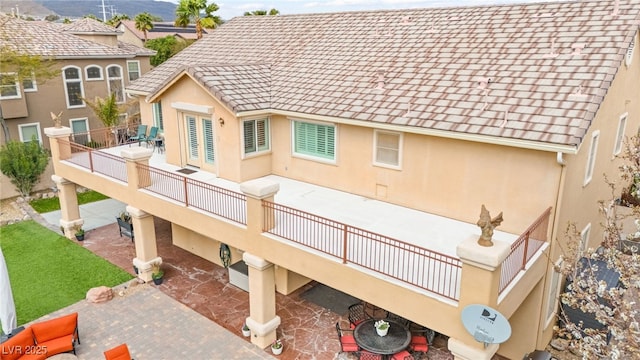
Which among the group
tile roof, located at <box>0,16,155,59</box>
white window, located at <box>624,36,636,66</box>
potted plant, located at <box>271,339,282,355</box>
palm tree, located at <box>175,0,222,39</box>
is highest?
palm tree, located at <box>175,0,222,39</box>

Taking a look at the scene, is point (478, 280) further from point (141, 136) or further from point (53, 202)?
point (53, 202)

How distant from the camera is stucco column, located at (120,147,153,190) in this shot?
15.4m

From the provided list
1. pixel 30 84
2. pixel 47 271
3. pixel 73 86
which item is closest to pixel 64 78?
pixel 73 86

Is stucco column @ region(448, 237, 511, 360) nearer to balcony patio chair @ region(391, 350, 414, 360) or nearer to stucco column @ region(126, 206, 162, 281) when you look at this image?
balcony patio chair @ region(391, 350, 414, 360)

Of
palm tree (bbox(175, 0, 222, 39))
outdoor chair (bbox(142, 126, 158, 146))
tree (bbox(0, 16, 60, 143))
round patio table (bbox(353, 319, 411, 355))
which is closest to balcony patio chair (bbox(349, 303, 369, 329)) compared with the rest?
round patio table (bbox(353, 319, 411, 355))

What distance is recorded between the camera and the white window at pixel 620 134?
14.4 metres

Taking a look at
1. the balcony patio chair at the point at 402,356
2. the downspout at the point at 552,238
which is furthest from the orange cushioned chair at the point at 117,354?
the downspout at the point at 552,238

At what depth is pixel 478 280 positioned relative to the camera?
8.36 m

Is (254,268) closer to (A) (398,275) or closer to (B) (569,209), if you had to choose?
(A) (398,275)

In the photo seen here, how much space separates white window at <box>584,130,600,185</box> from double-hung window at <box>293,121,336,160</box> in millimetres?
7191

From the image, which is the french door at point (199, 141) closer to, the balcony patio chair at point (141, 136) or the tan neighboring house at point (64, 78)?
the balcony patio chair at point (141, 136)

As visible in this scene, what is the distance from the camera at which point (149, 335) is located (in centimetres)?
1375

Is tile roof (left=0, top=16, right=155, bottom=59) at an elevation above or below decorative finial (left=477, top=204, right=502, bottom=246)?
above

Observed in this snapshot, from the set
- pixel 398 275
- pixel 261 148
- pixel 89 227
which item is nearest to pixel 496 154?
pixel 398 275
